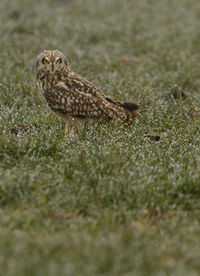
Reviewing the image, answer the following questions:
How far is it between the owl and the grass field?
0.72ft

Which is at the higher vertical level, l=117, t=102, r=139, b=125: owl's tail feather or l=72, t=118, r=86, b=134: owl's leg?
l=117, t=102, r=139, b=125: owl's tail feather

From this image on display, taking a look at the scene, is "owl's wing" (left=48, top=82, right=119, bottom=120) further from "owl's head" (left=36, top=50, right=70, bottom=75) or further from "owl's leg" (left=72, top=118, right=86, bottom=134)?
"owl's head" (left=36, top=50, right=70, bottom=75)

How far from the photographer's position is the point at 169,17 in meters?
17.4

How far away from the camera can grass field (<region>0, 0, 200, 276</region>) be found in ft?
14.6

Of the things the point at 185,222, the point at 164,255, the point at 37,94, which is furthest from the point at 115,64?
the point at 164,255

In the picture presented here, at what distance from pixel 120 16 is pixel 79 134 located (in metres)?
10.4

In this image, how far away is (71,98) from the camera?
767cm

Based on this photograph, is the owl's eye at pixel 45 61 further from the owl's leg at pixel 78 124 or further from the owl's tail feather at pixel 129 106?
the owl's tail feather at pixel 129 106

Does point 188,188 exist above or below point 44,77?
below

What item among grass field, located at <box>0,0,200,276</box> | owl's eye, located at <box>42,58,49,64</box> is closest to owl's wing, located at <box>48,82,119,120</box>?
grass field, located at <box>0,0,200,276</box>

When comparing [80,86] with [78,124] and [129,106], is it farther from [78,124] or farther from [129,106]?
[129,106]

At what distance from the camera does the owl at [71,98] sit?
7.68 meters

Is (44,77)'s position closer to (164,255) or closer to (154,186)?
(154,186)

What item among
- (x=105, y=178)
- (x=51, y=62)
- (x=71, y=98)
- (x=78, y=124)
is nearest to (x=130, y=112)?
(x=78, y=124)
